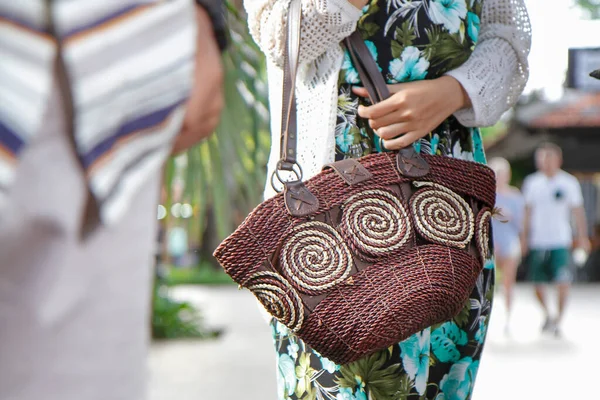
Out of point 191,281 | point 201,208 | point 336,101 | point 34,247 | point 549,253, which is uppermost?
point 34,247

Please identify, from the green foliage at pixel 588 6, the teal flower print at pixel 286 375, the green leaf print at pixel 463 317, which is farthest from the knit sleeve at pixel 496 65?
the green foliage at pixel 588 6

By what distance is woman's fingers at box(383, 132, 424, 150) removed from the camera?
170cm

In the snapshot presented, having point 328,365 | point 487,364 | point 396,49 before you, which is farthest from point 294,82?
point 487,364

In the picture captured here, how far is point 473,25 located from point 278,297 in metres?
0.74

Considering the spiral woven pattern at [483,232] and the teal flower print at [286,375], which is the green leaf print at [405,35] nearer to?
the spiral woven pattern at [483,232]

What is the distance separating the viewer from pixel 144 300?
3.09 feet

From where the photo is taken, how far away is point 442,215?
1670 millimetres

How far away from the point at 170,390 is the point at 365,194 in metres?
4.91

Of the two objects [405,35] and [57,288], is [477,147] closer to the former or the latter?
[405,35]

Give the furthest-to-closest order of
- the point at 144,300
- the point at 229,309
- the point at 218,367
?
the point at 229,309 → the point at 218,367 → the point at 144,300

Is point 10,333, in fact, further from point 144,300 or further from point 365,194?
point 365,194

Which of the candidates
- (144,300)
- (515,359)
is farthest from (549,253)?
(144,300)

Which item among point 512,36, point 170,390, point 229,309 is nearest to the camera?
point 512,36

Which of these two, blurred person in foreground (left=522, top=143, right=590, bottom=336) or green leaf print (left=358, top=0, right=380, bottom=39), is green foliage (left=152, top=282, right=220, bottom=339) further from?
green leaf print (left=358, top=0, right=380, bottom=39)
